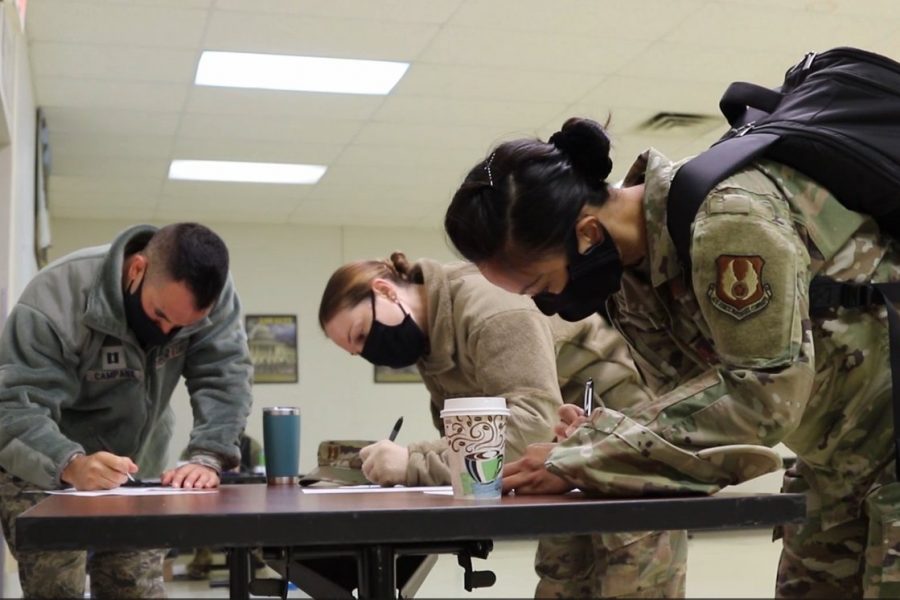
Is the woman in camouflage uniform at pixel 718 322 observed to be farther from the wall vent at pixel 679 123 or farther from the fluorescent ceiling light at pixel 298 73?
the wall vent at pixel 679 123

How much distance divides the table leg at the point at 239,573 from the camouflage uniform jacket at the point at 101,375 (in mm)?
904

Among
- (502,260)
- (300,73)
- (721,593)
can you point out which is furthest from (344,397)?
(502,260)

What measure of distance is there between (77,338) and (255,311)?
7556 mm

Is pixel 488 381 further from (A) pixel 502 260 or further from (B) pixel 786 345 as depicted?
(B) pixel 786 345

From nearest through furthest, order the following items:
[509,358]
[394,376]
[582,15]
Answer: [509,358]
[582,15]
[394,376]

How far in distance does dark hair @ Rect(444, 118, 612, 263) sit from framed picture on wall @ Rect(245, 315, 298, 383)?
28.2 ft

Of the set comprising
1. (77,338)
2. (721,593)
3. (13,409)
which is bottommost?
(721,593)

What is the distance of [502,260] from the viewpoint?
59.5 inches

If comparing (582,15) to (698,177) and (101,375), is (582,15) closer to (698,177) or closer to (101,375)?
(101,375)

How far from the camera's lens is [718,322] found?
4.22 ft

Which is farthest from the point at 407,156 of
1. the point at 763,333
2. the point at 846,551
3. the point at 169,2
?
the point at 763,333

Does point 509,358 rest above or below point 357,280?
below

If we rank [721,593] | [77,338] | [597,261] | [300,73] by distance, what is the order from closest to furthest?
[597,261]
[77,338]
[721,593]
[300,73]

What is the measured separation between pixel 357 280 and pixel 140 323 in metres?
0.56
